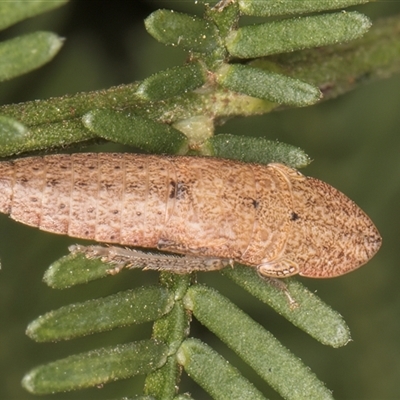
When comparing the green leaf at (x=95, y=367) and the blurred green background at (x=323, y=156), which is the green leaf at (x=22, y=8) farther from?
the blurred green background at (x=323, y=156)

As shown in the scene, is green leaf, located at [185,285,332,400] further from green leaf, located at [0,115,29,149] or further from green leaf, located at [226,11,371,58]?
green leaf, located at [226,11,371,58]

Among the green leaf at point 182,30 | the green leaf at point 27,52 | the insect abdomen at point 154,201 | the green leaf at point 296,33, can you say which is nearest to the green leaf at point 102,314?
the insect abdomen at point 154,201

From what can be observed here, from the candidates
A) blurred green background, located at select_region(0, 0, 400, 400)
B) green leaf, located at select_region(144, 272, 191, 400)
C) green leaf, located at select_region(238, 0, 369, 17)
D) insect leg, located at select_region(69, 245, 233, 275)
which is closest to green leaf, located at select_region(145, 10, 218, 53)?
green leaf, located at select_region(238, 0, 369, 17)

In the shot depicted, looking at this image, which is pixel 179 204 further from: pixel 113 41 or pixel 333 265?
pixel 113 41

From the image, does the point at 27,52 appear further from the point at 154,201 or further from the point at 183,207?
the point at 183,207

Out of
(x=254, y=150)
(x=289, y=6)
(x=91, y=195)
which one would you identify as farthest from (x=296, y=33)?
(x=91, y=195)

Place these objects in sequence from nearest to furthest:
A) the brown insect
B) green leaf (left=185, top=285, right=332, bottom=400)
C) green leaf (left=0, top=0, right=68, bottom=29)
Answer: green leaf (left=0, top=0, right=68, bottom=29)
green leaf (left=185, top=285, right=332, bottom=400)
the brown insect
